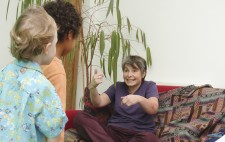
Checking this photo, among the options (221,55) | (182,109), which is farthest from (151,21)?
(182,109)

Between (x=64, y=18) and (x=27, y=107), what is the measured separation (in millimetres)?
495

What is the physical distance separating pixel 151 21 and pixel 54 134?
6.61ft

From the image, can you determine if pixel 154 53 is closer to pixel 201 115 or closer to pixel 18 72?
pixel 201 115

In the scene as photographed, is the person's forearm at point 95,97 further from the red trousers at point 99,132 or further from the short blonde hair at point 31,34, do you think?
the short blonde hair at point 31,34

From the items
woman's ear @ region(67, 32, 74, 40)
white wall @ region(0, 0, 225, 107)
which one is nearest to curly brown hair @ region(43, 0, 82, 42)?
woman's ear @ region(67, 32, 74, 40)

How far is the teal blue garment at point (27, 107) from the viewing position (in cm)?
111

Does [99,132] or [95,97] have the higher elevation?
[95,97]

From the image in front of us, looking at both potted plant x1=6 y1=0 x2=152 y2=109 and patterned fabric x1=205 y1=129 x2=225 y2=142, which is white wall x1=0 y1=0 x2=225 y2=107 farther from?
patterned fabric x1=205 y1=129 x2=225 y2=142

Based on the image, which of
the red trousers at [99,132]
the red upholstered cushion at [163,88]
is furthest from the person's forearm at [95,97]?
the red upholstered cushion at [163,88]

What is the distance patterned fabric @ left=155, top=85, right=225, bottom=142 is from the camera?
2.16m

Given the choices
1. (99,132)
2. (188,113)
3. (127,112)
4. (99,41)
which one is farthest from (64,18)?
(99,41)

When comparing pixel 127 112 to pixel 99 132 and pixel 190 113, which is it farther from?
pixel 190 113

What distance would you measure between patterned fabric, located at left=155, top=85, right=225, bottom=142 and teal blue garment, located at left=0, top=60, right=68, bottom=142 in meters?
1.26

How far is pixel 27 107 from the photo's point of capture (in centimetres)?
111
